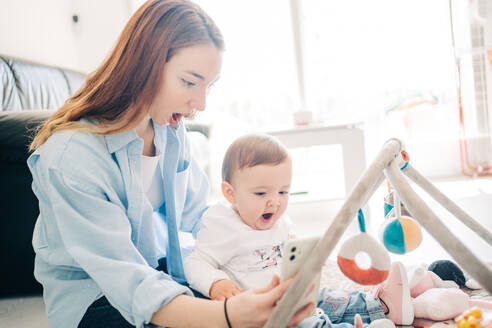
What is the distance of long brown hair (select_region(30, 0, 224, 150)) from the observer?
0.81 metres

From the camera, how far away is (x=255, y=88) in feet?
11.9

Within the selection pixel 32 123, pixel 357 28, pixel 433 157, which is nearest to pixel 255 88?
pixel 357 28

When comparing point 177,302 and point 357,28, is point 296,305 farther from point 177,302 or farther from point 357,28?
point 357,28

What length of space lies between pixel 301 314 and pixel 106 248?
1.16 ft

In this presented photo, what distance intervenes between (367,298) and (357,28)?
2989 mm

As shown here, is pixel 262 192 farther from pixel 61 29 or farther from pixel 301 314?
pixel 61 29

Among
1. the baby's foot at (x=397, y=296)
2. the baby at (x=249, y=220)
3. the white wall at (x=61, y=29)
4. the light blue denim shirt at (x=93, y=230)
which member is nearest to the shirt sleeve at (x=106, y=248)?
the light blue denim shirt at (x=93, y=230)

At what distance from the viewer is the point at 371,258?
595 mm

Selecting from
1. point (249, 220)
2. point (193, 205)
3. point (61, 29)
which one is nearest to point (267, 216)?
point (249, 220)

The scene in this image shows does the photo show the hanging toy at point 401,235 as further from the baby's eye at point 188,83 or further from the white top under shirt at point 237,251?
the baby's eye at point 188,83

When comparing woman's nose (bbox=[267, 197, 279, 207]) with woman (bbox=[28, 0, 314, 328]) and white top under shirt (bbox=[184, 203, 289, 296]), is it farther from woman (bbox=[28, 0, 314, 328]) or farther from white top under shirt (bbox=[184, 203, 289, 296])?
woman (bbox=[28, 0, 314, 328])

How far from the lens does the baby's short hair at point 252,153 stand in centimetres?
91

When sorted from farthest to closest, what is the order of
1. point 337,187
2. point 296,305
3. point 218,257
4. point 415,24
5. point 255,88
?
point 255,88 → point 415,24 → point 337,187 → point 218,257 → point 296,305

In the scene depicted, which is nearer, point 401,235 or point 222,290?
point 401,235
